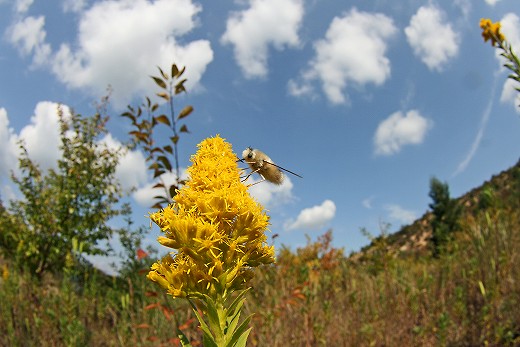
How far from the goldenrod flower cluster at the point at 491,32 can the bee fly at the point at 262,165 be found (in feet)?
11.1

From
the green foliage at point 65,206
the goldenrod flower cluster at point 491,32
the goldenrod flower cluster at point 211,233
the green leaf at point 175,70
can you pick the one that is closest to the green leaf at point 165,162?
the green leaf at point 175,70

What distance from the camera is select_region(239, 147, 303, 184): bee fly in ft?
8.28

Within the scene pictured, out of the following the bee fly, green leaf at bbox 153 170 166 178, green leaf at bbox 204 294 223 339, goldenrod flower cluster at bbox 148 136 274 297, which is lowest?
green leaf at bbox 204 294 223 339

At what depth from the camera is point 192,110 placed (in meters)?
4.48

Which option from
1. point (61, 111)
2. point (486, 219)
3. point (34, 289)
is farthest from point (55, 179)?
point (486, 219)

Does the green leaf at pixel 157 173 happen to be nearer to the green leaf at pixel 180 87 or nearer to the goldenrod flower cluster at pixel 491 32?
the green leaf at pixel 180 87

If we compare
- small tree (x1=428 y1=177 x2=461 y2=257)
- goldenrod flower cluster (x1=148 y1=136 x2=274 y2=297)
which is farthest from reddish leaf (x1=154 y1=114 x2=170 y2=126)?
small tree (x1=428 y1=177 x2=461 y2=257)

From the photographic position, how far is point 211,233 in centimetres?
184

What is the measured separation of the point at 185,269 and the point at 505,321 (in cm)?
573

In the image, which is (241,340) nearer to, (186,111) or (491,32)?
(186,111)

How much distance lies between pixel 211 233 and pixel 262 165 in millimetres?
832

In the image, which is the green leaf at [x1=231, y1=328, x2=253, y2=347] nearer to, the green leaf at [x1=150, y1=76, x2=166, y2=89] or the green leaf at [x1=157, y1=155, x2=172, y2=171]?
the green leaf at [x1=157, y1=155, x2=172, y2=171]

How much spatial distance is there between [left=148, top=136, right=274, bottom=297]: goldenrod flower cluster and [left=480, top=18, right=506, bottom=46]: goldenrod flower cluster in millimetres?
3953

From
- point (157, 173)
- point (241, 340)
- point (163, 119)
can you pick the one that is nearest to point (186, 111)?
point (163, 119)
